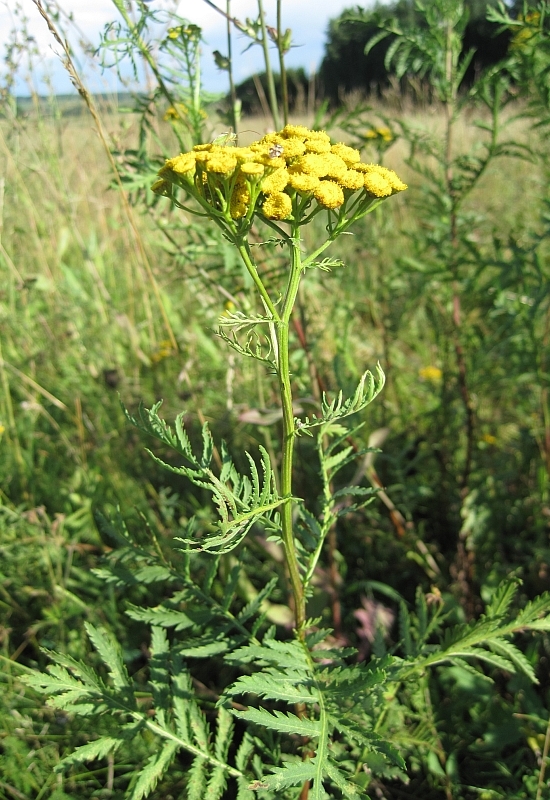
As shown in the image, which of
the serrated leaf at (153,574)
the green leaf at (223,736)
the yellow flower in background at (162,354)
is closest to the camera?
the green leaf at (223,736)

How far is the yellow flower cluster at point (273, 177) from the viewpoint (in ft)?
3.15

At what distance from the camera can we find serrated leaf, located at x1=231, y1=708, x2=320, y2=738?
0.99 m

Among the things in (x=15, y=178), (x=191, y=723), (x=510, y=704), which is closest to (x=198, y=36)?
(x=15, y=178)

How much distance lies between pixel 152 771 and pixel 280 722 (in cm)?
31

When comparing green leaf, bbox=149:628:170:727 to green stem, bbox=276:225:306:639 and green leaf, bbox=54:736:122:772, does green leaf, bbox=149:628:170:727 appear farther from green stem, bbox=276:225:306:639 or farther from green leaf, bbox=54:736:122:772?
green stem, bbox=276:225:306:639

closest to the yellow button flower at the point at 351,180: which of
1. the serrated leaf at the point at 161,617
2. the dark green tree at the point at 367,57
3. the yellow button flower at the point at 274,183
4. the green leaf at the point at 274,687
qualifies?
the yellow button flower at the point at 274,183

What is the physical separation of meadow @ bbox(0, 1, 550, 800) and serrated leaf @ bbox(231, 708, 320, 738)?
22 mm

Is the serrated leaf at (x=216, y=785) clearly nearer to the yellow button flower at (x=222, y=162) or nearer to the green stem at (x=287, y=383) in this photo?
the green stem at (x=287, y=383)

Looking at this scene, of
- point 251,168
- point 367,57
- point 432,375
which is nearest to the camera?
point 251,168

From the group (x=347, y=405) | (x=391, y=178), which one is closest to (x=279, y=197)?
(x=391, y=178)

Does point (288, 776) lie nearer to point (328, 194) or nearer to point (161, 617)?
point (161, 617)

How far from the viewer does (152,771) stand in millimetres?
1121

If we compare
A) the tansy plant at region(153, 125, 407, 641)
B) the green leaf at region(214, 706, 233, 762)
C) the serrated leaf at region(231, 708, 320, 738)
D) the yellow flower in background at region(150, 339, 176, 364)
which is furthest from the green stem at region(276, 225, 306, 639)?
the yellow flower in background at region(150, 339, 176, 364)

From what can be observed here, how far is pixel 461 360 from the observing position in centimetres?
215
